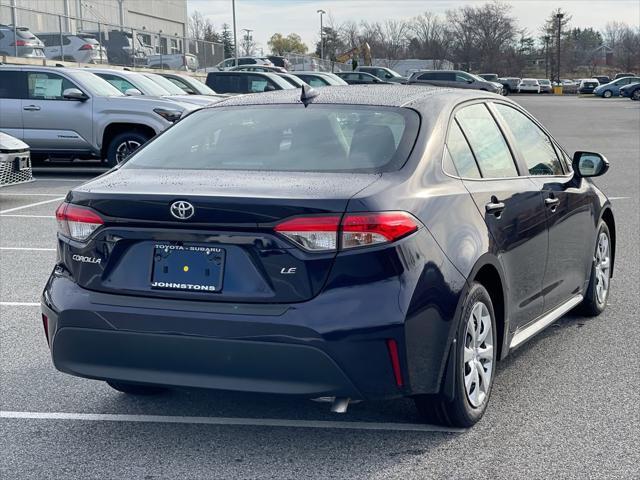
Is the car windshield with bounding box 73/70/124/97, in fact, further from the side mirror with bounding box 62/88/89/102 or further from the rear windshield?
the rear windshield

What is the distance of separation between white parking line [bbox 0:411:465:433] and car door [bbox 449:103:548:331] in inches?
32.3

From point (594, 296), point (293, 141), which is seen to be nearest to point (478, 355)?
point (293, 141)

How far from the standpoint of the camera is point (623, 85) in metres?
75.2

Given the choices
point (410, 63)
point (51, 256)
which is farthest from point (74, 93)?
point (410, 63)

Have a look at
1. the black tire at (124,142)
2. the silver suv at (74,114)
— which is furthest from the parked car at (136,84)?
the black tire at (124,142)

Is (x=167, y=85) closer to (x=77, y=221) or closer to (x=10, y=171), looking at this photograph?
(x=10, y=171)

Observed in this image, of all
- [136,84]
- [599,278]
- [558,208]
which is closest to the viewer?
[558,208]

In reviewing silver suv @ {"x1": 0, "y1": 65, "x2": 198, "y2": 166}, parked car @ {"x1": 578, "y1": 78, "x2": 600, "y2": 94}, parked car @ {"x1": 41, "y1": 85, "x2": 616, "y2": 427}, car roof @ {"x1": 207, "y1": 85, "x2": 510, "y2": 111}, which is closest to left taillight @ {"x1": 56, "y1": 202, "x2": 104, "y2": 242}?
parked car @ {"x1": 41, "y1": 85, "x2": 616, "y2": 427}

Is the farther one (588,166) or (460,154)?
(588,166)

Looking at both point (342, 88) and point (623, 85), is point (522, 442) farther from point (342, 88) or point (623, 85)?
point (623, 85)

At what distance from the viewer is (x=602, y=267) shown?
6781 mm

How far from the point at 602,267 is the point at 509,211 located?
6.77 ft

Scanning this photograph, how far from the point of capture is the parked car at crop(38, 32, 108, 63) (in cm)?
3547

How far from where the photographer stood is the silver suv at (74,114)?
16250mm
